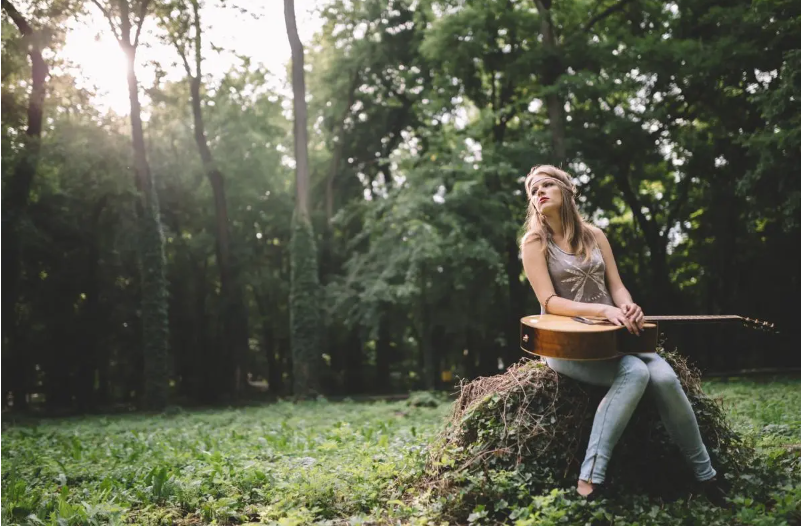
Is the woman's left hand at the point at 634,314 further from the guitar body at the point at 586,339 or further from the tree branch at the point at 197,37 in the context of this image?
the tree branch at the point at 197,37

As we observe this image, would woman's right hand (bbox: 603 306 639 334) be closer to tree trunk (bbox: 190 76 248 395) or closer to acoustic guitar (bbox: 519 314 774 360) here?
acoustic guitar (bbox: 519 314 774 360)

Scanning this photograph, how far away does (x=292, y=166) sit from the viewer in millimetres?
27641

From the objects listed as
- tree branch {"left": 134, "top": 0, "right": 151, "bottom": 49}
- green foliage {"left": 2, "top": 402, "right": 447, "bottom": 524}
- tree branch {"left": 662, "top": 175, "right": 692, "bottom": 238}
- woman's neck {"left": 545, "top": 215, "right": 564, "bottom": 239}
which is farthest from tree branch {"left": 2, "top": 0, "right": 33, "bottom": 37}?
tree branch {"left": 662, "top": 175, "right": 692, "bottom": 238}

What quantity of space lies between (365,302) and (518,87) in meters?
8.71

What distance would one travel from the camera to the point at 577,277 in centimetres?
419

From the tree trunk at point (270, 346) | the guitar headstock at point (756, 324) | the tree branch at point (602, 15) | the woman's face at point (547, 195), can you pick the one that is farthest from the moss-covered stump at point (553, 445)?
the tree trunk at point (270, 346)

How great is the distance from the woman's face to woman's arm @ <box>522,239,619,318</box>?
9.8 inches

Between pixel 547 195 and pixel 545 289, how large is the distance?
2.13 feet

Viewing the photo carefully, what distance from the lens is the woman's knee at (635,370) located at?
3.75 meters

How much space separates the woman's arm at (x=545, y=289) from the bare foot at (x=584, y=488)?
0.97 m

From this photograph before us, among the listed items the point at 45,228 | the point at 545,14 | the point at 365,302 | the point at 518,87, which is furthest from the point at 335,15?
the point at 45,228

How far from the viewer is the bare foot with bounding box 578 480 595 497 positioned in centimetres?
374

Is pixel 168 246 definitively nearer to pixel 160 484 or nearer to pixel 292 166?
pixel 292 166

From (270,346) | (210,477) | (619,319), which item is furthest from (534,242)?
(270,346)
